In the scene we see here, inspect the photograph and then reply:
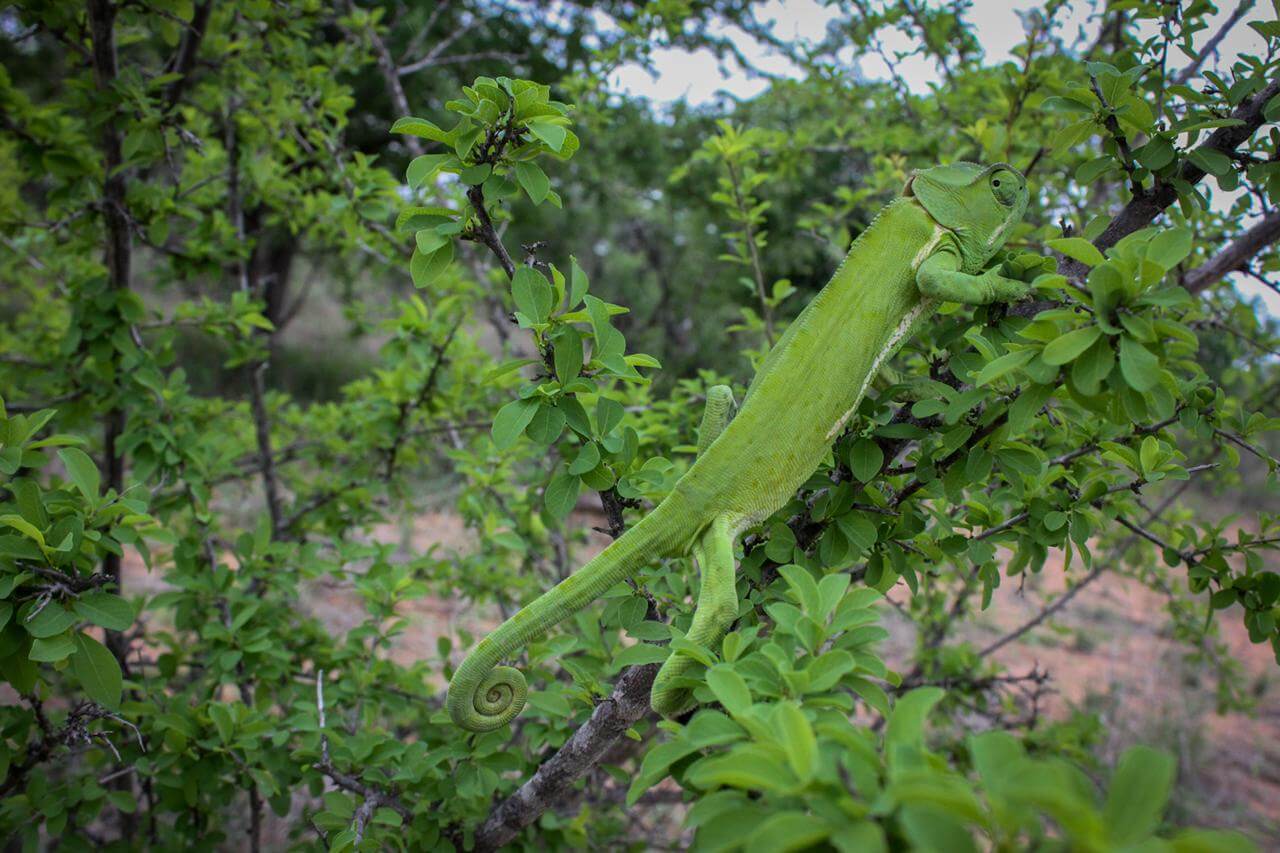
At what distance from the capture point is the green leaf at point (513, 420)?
5.30 feet

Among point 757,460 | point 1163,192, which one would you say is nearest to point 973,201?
point 1163,192

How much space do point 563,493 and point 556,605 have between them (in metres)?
0.28

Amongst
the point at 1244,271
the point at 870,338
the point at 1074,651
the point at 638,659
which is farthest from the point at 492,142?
the point at 1074,651

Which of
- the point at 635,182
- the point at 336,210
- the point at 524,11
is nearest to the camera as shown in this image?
the point at 336,210

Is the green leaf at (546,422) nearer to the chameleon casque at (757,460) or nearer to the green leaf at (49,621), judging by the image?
the chameleon casque at (757,460)

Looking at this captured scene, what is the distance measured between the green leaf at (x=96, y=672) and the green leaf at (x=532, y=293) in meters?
1.26

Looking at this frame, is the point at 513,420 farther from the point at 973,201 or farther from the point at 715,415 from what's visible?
the point at 973,201

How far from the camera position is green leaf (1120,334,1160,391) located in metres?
1.18

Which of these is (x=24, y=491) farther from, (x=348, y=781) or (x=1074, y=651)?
(x=1074, y=651)

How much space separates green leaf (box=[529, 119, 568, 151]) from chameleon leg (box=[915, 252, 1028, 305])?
1.04 metres

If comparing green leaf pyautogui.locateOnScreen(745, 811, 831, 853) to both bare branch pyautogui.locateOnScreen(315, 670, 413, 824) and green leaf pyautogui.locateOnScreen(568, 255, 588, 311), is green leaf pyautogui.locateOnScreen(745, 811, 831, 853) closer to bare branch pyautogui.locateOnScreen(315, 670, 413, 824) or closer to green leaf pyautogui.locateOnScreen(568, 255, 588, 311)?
green leaf pyautogui.locateOnScreen(568, 255, 588, 311)

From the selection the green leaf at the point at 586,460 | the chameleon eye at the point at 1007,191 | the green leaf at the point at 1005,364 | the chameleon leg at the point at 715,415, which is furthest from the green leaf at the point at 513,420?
the chameleon eye at the point at 1007,191

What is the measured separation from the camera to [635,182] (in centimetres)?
1291

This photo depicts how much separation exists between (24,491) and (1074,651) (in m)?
11.9
